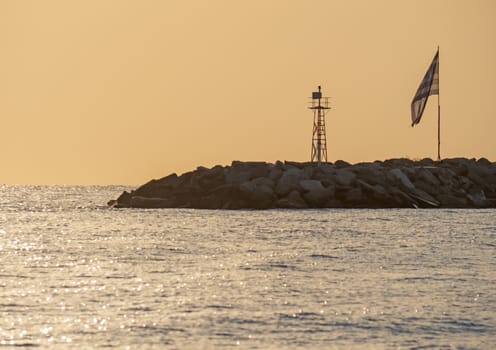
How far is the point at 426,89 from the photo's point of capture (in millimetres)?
99188

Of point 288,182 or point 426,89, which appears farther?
point 426,89

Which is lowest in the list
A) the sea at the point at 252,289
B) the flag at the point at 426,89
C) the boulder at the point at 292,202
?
the sea at the point at 252,289

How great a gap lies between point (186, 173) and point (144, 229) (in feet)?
90.8

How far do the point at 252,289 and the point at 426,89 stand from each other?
225 feet

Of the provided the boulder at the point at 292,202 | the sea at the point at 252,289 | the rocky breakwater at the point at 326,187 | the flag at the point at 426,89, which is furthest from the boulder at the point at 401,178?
the sea at the point at 252,289

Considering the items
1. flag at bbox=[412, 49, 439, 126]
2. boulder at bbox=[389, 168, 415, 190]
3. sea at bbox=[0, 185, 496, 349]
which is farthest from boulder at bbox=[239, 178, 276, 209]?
sea at bbox=[0, 185, 496, 349]

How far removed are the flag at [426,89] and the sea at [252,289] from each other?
132ft

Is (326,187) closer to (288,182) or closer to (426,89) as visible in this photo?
(288,182)

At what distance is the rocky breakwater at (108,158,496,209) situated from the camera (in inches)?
3310

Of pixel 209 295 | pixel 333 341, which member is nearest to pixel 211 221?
pixel 209 295

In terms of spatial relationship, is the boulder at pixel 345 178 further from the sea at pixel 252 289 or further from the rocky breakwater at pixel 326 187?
the sea at pixel 252 289

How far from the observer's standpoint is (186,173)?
301 ft

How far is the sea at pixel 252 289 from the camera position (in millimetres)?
25016

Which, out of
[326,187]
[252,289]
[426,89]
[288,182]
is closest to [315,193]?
[326,187]
